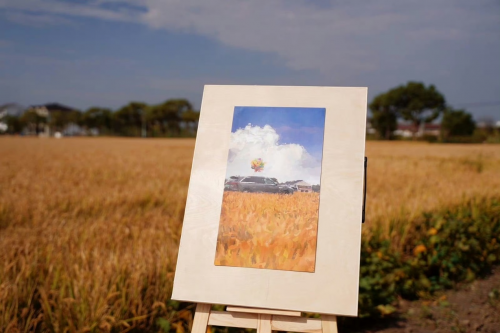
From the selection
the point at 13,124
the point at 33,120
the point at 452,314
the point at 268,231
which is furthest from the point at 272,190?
the point at 33,120

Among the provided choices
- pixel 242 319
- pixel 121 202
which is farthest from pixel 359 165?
pixel 121 202

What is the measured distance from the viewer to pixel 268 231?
2.14 meters

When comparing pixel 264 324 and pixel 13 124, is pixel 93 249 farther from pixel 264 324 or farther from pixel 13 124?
pixel 13 124

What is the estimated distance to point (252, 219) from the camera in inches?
85.2

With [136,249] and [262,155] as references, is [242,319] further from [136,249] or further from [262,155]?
[136,249]

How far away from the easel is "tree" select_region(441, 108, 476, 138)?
4270 centimetres

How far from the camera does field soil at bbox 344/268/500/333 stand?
10.7 feet

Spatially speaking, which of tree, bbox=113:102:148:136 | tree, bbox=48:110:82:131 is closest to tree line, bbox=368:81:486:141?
tree, bbox=113:102:148:136

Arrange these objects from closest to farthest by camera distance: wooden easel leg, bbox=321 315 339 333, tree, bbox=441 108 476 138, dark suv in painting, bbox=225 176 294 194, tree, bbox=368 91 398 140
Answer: wooden easel leg, bbox=321 315 339 333, dark suv in painting, bbox=225 176 294 194, tree, bbox=441 108 476 138, tree, bbox=368 91 398 140

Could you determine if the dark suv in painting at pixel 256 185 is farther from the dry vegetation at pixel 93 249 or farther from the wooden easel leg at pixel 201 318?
the dry vegetation at pixel 93 249

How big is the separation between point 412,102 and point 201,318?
53.6 m

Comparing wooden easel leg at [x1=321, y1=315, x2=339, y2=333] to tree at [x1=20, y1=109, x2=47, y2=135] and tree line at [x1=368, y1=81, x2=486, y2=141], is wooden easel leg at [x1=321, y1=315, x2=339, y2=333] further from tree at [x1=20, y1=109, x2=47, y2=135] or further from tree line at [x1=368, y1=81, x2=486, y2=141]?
tree at [x1=20, y1=109, x2=47, y2=135]

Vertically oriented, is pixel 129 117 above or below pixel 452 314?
above

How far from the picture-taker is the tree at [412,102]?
50250mm
